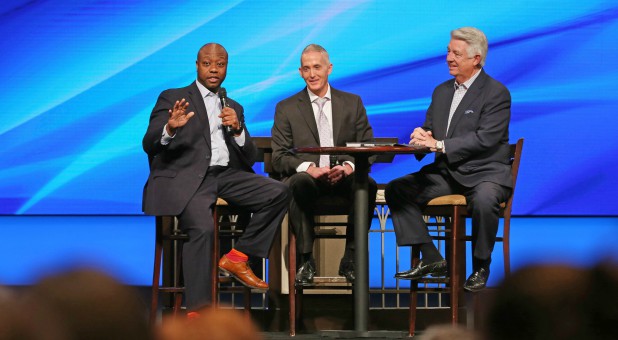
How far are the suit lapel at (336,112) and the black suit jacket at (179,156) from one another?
18.1 inches

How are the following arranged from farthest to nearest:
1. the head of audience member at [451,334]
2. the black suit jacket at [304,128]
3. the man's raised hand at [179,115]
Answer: the black suit jacket at [304,128] → the man's raised hand at [179,115] → the head of audience member at [451,334]

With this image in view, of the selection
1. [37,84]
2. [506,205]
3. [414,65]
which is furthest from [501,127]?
[37,84]

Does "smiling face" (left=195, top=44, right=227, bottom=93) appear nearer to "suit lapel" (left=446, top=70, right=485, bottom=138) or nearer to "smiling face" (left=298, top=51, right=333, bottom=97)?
"smiling face" (left=298, top=51, right=333, bottom=97)

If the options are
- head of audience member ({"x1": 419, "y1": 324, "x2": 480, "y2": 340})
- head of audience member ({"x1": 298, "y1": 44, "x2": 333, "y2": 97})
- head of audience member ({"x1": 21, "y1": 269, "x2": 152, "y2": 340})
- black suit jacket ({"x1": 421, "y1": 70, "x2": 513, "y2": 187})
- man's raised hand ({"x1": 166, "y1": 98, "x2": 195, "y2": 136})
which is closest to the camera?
head of audience member ({"x1": 21, "y1": 269, "x2": 152, "y2": 340})

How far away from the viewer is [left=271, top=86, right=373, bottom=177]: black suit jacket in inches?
178

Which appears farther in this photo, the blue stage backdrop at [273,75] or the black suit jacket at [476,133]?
the blue stage backdrop at [273,75]

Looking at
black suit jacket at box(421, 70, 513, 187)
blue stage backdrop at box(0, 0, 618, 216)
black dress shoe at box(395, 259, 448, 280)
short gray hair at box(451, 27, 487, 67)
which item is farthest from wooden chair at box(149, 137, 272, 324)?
blue stage backdrop at box(0, 0, 618, 216)

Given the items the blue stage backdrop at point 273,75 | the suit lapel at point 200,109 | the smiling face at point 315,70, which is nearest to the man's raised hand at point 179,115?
the suit lapel at point 200,109

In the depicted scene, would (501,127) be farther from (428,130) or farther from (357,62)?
(357,62)

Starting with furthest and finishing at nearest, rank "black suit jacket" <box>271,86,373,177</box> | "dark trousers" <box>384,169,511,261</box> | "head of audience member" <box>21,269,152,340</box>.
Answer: "black suit jacket" <box>271,86,373,177</box> → "dark trousers" <box>384,169,511,261</box> → "head of audience member" <box>21,269,152,340</box>

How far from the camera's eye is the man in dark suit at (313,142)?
4.31 meters

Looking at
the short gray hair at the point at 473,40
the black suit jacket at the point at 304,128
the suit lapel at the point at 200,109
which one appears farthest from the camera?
the black suit jacket at the point at 304,128

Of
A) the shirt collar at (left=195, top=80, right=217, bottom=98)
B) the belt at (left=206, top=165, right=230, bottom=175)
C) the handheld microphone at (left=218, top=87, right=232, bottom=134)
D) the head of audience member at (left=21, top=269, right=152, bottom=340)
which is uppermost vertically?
the shirt collar at (left=195, top=80, right=217, bottom=98)

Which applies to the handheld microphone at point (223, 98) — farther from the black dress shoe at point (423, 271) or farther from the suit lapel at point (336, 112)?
the black dress shoe at point (423, 271)
